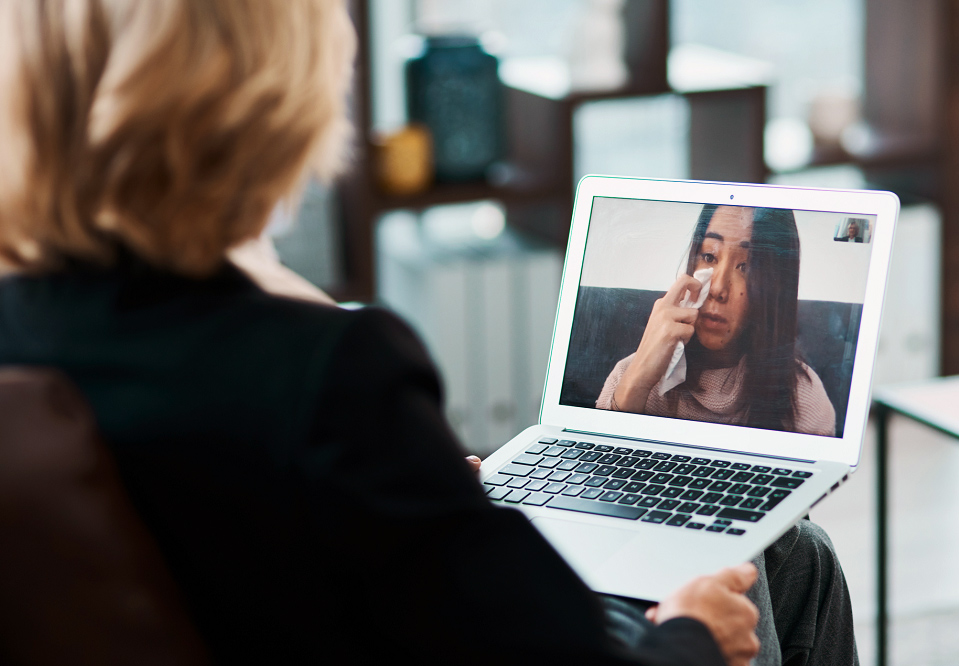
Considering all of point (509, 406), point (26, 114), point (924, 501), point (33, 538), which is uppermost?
point (26, 114)


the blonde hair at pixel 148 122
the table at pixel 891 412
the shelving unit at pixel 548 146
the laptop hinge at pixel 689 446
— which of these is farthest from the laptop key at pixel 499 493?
the shelving unit at pixel 548 146

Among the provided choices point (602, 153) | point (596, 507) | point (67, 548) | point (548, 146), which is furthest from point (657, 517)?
point (602, 153)

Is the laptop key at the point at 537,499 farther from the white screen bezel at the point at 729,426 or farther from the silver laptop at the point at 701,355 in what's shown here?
the white screen bezel at the point at 729,426

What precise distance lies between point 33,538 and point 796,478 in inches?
26.8

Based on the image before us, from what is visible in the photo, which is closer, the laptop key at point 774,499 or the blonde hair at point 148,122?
the blonde hair at point 148,122

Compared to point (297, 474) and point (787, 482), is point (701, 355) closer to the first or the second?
point (787, 482)

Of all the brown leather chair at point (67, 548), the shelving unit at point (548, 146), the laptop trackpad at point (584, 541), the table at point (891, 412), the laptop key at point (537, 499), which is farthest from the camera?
the shelving unit at point (548, 146)

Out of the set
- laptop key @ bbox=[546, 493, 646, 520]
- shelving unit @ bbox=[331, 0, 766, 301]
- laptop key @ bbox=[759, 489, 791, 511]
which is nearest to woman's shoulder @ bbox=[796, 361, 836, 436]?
laptop key @ bbox=[759, 489, 791, 511]

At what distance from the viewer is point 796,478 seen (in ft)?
3.46

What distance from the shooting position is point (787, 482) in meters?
1.05

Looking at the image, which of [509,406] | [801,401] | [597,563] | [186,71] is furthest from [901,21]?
[186,71]

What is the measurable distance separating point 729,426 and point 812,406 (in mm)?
82

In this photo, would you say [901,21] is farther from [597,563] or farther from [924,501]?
[597,563]

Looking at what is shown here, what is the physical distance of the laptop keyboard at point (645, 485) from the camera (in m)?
1.01
